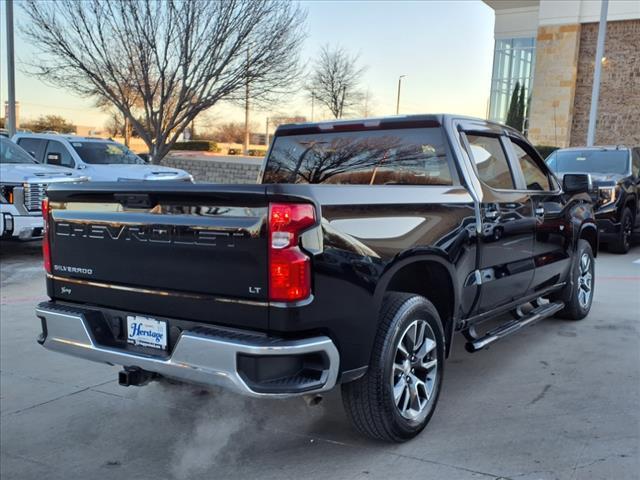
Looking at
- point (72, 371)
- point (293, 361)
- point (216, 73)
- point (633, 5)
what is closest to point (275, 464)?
point (293, 361)

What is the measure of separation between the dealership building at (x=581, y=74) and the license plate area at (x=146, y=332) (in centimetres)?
2801

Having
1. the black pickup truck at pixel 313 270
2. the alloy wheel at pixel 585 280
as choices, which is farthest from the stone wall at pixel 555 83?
the black pickup truck at pixel 313 270

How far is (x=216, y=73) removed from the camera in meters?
18.9

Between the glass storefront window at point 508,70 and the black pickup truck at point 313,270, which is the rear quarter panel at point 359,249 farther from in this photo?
the glass storefront window at point 508,70

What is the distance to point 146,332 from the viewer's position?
3299mm

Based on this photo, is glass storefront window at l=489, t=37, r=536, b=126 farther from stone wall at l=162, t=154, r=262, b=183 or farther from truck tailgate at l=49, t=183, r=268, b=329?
truck tailgate at l=49, t=183, r=268, b=329

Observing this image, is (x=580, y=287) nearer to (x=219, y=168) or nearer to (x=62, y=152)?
(x=62, y=152)

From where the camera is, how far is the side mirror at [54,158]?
1351cm

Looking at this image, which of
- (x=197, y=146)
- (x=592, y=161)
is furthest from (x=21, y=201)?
(x=197, y=146)

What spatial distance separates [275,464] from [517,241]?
8.21 feet

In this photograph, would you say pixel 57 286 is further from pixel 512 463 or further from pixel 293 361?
pixel 512 463

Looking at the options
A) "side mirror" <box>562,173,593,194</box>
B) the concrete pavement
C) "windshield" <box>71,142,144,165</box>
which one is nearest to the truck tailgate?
the concrete pavement

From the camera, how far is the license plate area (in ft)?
10.6

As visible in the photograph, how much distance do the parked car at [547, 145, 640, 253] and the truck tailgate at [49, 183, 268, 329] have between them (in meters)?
8.24
